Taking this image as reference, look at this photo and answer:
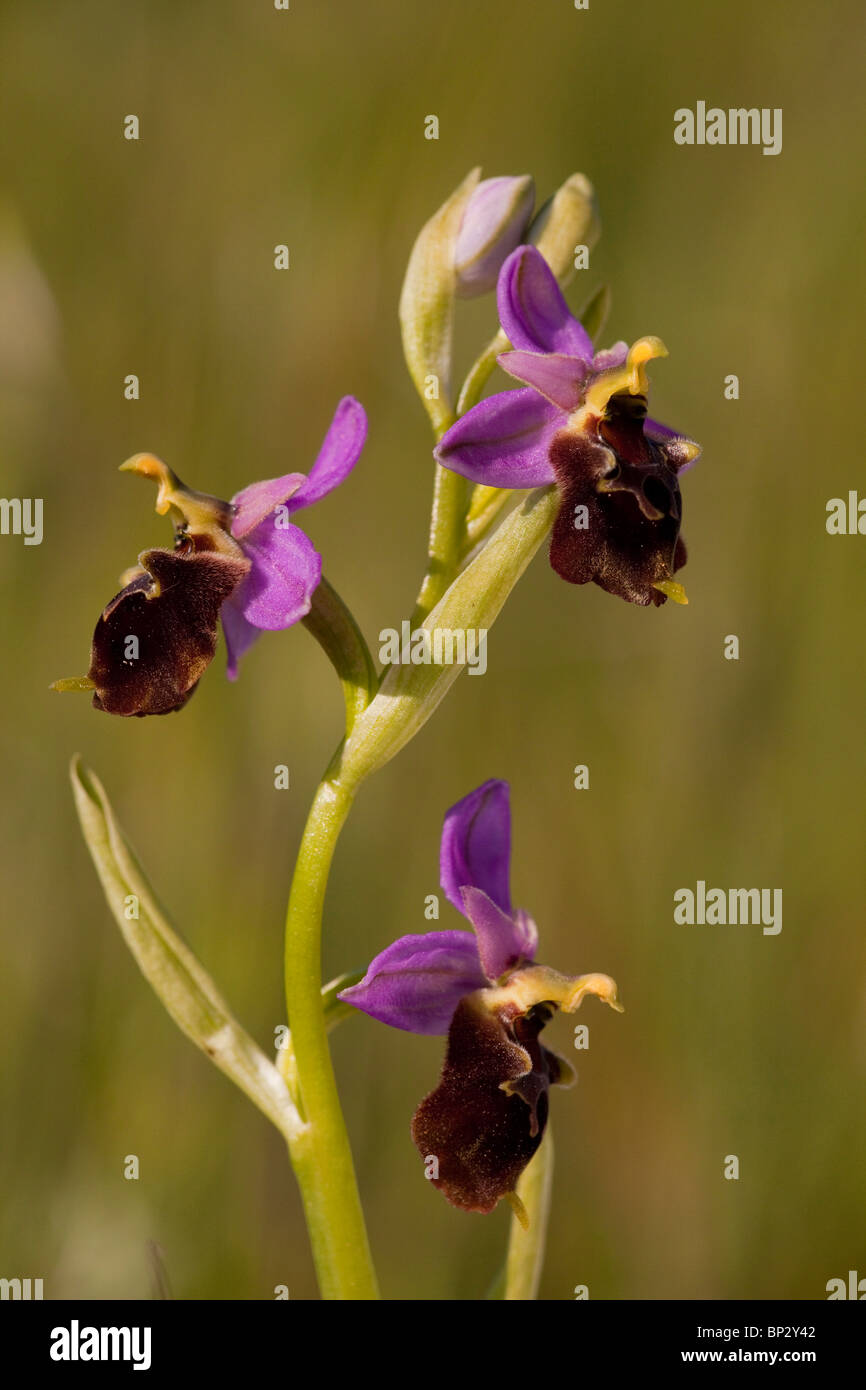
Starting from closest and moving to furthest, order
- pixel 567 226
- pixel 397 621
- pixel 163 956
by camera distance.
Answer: pixel 163 956 < pixel 567 226 < pixel 397 621

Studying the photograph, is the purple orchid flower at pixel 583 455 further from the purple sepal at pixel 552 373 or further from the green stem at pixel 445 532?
the green stem at pixel 445 532

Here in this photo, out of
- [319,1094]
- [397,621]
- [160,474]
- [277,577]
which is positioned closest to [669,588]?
[277,577]

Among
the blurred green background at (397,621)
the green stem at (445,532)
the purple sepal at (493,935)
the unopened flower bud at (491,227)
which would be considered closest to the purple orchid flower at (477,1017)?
the purple sepal at (493,935)

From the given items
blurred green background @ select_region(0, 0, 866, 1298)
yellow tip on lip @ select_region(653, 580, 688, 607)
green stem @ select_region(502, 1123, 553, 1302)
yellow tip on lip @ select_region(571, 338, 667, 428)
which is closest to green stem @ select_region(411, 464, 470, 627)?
yellow tip on lip @ select_region(571, 338, 667, 428)

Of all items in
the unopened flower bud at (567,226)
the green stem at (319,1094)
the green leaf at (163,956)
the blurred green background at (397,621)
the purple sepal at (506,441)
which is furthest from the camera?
the blurred green background at (397,621)

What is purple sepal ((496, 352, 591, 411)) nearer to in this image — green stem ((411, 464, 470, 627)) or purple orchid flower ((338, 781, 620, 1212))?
green stem ((411, 464, 470, 627))

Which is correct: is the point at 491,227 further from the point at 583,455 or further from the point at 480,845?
the point at 480,845
